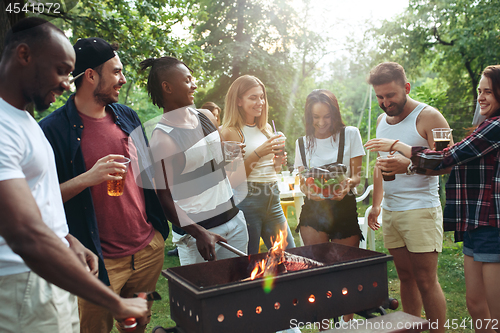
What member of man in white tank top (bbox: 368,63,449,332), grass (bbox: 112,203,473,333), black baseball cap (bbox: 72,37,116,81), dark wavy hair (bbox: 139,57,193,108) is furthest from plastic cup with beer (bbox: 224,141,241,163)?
grass (bbox: 112,203,473,333)

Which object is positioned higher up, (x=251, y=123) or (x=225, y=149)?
(x=251, y=123)

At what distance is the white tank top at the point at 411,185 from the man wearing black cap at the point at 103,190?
1.90m

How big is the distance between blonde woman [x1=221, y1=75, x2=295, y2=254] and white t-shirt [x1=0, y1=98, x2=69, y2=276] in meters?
1.77

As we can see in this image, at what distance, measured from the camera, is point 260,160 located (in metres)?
3.29

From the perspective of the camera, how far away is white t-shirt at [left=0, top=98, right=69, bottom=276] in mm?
1220

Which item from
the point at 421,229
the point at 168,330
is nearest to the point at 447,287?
the point at 421,229

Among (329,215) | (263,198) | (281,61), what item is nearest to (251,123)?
(263,198)

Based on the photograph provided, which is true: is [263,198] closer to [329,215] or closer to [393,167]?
[329,215]

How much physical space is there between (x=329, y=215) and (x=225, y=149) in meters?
1.19

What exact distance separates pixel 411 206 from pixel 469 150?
65 cm

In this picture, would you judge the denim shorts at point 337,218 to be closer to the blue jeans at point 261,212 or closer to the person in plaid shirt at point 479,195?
the blue jeans at point 261,212

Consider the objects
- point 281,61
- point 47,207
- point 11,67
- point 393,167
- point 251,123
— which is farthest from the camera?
point 281,61

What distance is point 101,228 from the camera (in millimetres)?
2189

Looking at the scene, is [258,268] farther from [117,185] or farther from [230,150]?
[117,185]
